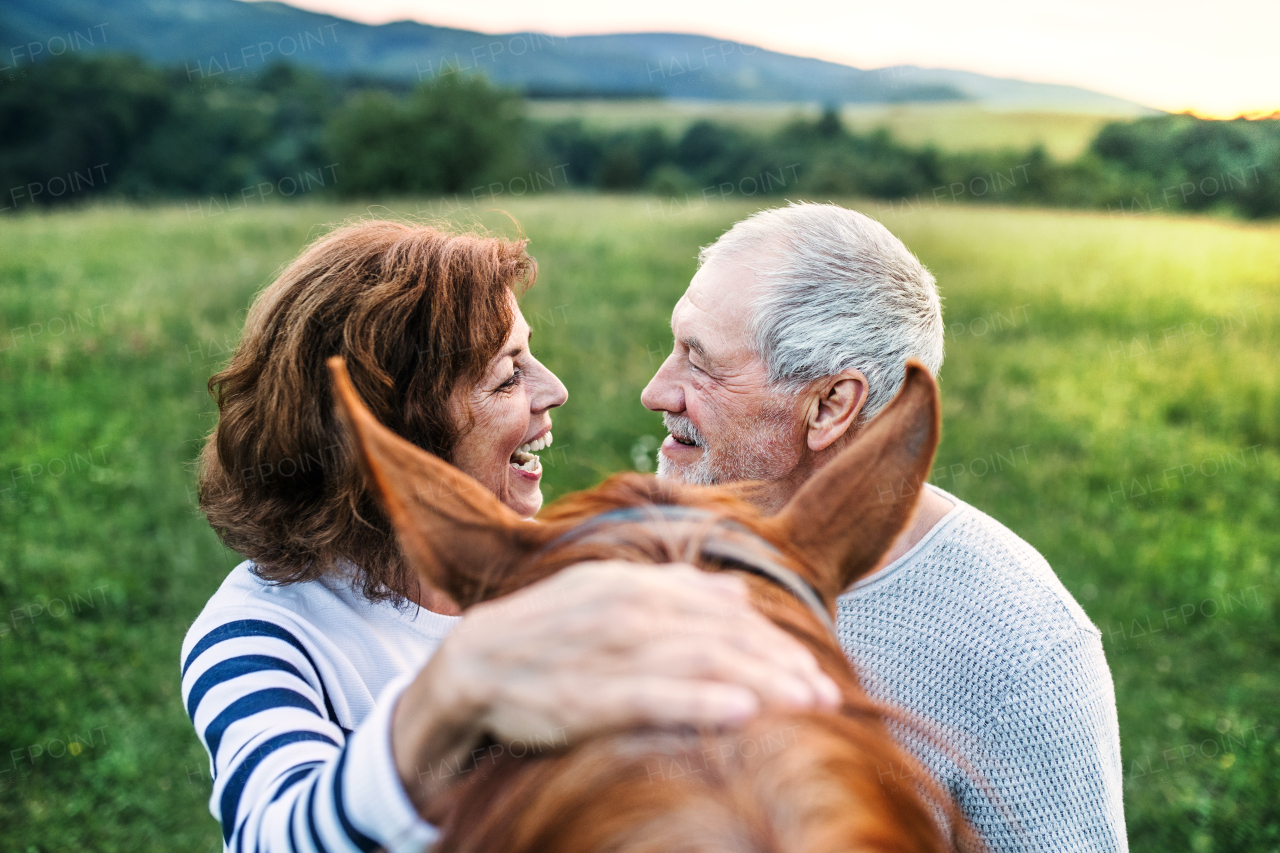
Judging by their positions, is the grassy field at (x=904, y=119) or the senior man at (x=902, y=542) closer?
the senior man at (x=902, y=542)

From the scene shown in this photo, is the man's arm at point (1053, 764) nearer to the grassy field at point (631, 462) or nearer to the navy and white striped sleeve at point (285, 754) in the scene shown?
the grassy field at point (631, 462)

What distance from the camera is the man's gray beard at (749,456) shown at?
246 centimetres

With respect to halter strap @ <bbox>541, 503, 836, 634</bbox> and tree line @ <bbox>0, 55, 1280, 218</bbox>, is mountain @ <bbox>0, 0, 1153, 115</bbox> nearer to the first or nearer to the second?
tree line @ <bbox>0, 55, 1280, 218</bbox>

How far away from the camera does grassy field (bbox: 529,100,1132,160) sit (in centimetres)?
2328

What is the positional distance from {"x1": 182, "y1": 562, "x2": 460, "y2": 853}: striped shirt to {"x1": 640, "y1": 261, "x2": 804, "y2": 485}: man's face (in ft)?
3.19

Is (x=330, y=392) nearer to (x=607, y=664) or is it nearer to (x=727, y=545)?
(x=727, y=545)

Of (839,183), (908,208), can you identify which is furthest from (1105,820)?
(839,183)

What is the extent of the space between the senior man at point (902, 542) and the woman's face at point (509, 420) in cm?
41

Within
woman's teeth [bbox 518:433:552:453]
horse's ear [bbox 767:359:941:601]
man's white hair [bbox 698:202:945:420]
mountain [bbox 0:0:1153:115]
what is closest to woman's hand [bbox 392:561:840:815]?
horse's ear [bbox 767:359:941:601]

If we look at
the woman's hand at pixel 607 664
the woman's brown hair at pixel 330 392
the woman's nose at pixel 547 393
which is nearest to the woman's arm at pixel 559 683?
the woman's hand at pixel 607 664

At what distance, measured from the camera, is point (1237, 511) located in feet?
22.2

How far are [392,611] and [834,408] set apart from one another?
139cm

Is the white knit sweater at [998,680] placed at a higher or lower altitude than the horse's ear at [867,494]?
lower

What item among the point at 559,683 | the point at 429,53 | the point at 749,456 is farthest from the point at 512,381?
the point at 429,53
